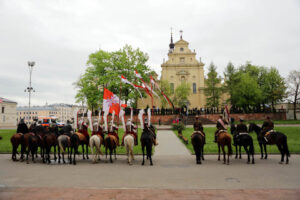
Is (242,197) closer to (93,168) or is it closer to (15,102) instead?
(93,168)

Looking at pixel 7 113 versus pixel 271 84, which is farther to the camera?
pixel 7 113

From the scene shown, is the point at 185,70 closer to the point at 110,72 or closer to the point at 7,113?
the point at 110,72

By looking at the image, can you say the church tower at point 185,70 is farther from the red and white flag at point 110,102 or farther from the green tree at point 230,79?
the red and white flag at point 110,102

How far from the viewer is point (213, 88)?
159 ft

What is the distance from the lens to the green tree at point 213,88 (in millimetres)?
48375

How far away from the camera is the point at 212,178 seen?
24.4 ft

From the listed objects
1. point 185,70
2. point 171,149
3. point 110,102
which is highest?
point 185,70

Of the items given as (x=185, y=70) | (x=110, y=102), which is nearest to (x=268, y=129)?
(x=110, y=102)

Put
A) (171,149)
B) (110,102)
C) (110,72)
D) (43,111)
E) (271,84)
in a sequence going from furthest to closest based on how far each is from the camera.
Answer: (43,111) → (271,84) → (110,72) → (171,149) → (110,102)

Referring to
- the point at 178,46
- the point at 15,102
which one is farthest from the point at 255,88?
the point at 15,102

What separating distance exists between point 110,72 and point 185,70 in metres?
27.3

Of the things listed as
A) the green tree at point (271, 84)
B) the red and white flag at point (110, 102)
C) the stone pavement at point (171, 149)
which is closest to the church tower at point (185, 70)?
the green tree at point (271, 84)

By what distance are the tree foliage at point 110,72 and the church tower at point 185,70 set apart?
16.7m

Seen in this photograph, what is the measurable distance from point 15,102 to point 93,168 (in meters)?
64.5
